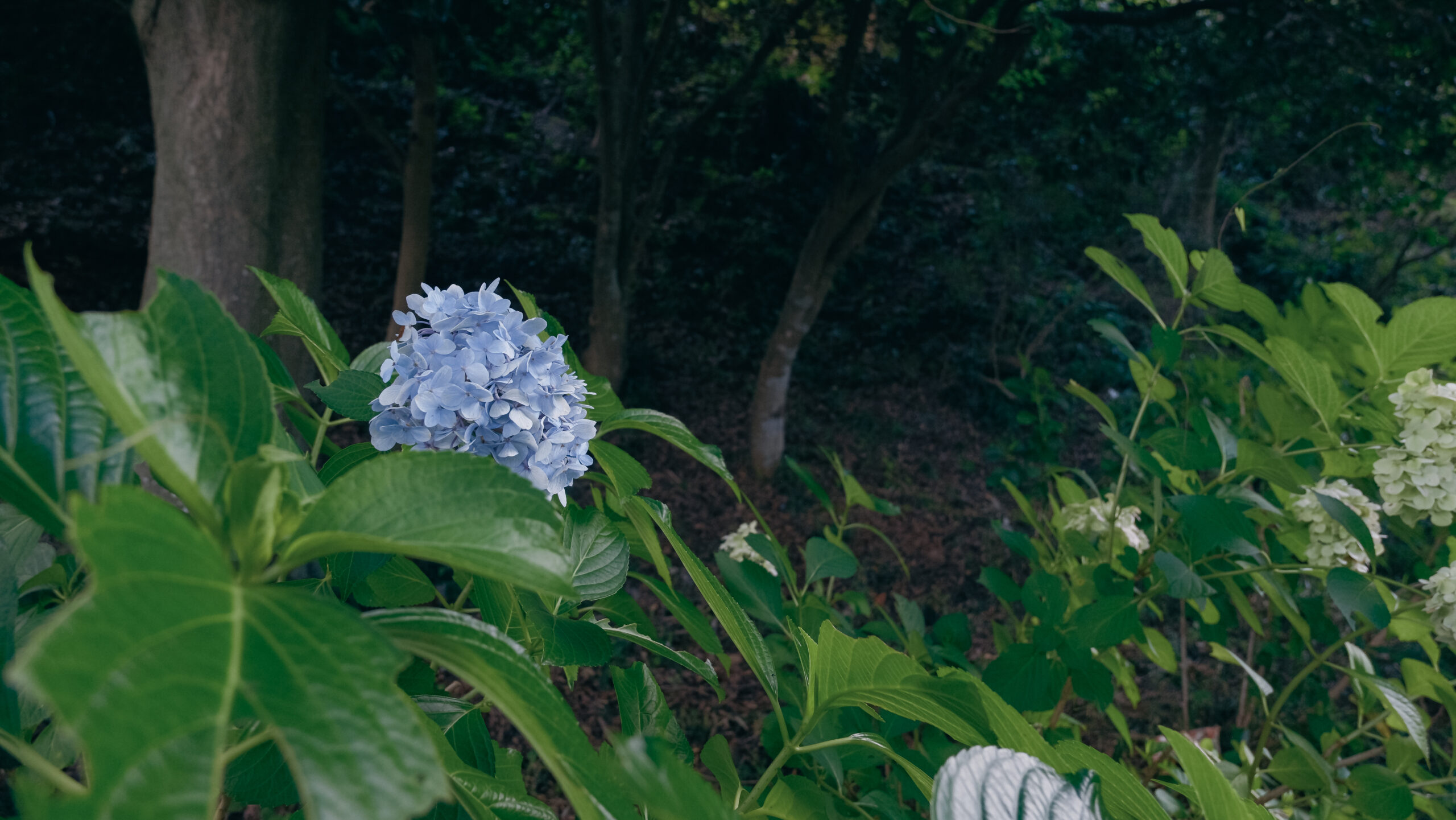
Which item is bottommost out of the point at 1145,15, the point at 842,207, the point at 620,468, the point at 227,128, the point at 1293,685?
the point at 1293,685

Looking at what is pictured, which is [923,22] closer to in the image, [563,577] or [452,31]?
[452,31]

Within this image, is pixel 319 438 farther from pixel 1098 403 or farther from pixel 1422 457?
pixel 1422 457

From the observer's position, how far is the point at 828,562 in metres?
1.50

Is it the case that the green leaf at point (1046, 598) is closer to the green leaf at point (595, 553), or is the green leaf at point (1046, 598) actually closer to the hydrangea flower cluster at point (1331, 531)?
the hydrangea flower cluster at point (1331, 531)

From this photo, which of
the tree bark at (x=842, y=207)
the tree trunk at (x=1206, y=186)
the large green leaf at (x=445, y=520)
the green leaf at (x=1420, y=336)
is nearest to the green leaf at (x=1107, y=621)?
the green leaf at (x=1420, y=336)

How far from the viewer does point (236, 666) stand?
0.36 meters

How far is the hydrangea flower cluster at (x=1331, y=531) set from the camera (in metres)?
1.35

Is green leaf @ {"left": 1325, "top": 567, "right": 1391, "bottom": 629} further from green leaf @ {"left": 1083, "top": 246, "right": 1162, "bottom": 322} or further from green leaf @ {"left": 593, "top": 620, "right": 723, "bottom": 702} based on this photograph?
green leaf @ {"left": 593, "top": 620, "right": 723, "bottom": 702}

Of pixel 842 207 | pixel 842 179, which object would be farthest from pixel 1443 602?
pixel 842 179

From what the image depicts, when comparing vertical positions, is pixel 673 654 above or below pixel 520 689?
below

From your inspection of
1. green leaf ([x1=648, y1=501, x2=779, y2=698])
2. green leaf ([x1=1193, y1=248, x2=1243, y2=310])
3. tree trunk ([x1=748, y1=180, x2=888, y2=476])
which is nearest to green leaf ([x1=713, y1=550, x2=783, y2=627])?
green leaf ([x1=648, y1=501, x2=779, y2=698])

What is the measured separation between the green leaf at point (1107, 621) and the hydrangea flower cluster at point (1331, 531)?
Result: 0.37 m

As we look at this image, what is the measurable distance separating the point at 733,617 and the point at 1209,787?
0.42m

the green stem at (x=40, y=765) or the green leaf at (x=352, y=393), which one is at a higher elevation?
the green leaf at (x=352, y=393)
